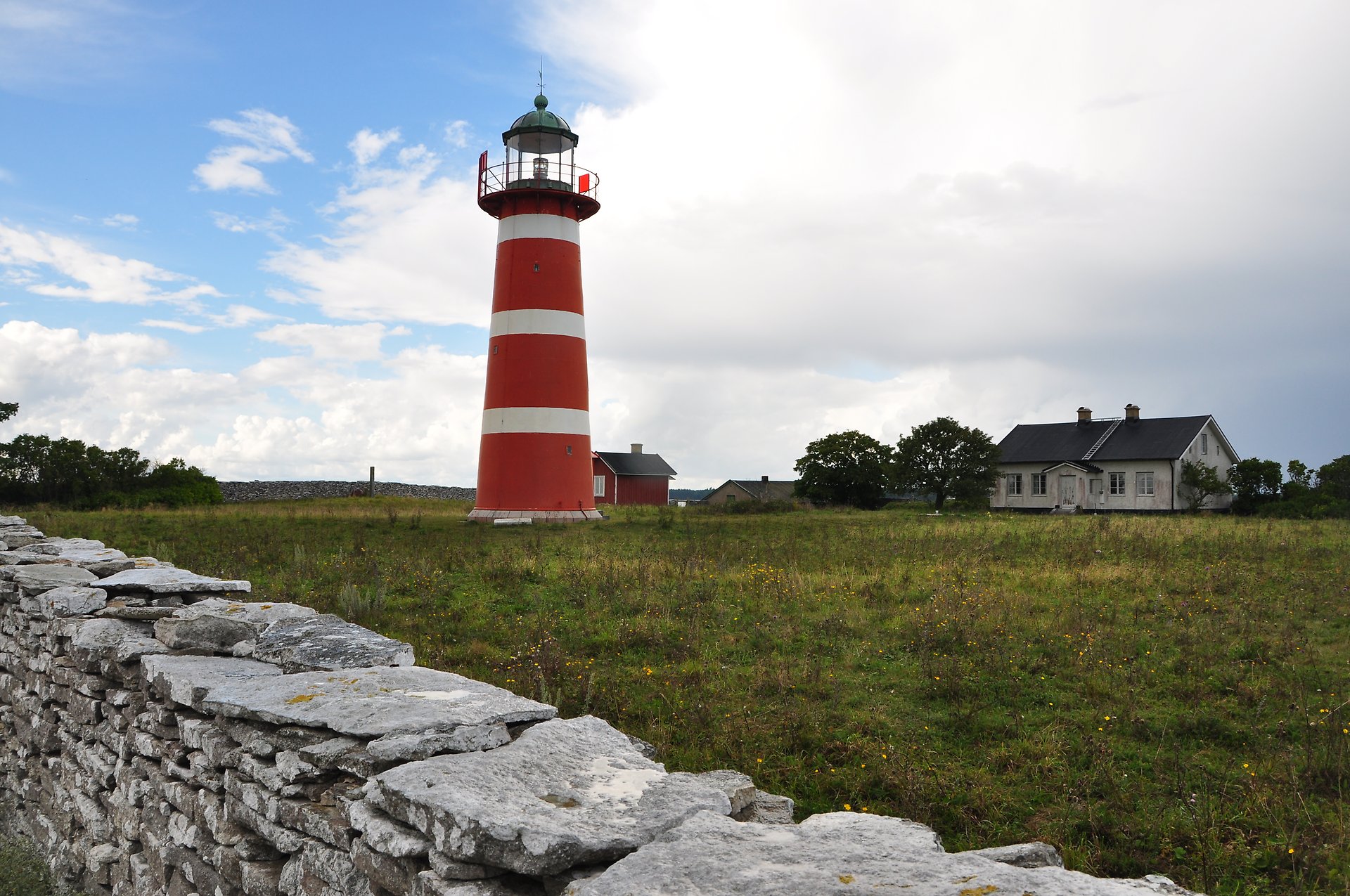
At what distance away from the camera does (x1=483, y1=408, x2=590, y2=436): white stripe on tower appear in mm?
23516

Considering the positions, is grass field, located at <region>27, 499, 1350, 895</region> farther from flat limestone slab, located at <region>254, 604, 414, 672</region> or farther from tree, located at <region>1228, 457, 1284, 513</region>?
tree, located at <region>1228, 457, 1284, 513</region>

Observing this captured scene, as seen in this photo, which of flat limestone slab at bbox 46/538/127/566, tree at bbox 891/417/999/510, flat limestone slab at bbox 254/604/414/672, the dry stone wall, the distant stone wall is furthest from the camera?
the distant stone wall

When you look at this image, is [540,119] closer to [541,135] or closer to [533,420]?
[541,135]

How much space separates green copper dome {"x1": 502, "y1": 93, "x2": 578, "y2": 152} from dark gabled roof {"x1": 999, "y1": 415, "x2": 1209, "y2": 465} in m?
30.2

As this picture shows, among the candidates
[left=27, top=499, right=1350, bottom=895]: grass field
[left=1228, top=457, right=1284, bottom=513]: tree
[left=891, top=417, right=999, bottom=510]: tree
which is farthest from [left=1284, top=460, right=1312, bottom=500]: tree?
[left=27, top=499, right=1350, bottom=895]: grass field

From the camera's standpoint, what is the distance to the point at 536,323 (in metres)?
23.4

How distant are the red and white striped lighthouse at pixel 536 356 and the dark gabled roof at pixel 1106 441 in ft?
96.0

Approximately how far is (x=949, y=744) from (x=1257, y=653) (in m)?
4.42

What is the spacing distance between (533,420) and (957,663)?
663 inches

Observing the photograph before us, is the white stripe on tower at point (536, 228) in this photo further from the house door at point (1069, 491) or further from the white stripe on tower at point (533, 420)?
the house door at point (1069, 491)

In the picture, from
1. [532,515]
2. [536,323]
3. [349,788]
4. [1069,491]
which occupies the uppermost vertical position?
[536,323]

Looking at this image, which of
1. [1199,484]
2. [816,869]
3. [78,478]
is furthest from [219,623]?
[1199,484]

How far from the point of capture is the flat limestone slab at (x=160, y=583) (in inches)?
269

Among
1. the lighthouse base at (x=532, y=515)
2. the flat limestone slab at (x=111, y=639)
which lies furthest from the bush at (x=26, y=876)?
the lighthouse base at (x=532, y=515)
